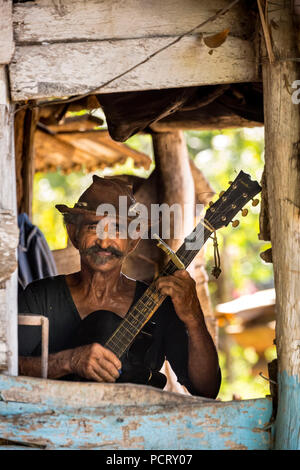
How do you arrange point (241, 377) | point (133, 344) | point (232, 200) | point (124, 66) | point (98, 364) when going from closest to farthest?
point (124, 66) → point (98, 364) → point (232, 200) → point (133, 344) → point (241, 377)

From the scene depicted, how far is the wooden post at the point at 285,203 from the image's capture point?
2738 millimetres

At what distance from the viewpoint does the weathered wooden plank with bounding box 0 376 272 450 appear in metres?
2.79

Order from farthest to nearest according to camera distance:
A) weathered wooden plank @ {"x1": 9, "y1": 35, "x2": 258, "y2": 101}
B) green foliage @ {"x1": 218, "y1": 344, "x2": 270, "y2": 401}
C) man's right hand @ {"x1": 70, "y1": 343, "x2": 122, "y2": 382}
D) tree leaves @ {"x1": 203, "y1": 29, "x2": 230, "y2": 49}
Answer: green foliage @ {"x1": 218, "y1": 344, "x2": 270, "y2": 401} < man's right hand @ {"x1": 70, "y1": 343, "x2": 122, "y2": 382} < weathered wooden plank @ {"x1": 9, "y1": 35, "x2": 258, "y2": 101} < tree leaves @ {"x1": 203, "y1": 29, "x2": 230, "y2": 49}

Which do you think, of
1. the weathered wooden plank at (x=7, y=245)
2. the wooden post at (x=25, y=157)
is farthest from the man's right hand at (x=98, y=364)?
the wooden post at (x=25, y=157)

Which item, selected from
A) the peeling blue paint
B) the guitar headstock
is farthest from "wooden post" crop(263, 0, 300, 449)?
the guitar headstock

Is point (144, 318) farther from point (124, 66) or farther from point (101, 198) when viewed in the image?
point (124, 66)

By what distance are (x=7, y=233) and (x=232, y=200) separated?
115cm

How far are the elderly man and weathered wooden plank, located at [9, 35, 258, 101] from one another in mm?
938

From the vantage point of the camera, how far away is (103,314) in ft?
11.9

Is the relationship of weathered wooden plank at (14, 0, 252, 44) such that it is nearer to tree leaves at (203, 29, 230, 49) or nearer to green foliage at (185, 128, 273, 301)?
tree leaves at (203, 29, 230, 49)

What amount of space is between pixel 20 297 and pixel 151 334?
2.54 feet

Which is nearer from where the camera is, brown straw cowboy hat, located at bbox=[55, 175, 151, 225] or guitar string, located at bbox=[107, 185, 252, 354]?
guitar string, located at bbox=[107, 185, 252, 354]

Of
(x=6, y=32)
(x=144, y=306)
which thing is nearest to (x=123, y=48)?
(x=6, y=32)

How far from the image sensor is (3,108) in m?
3.00
